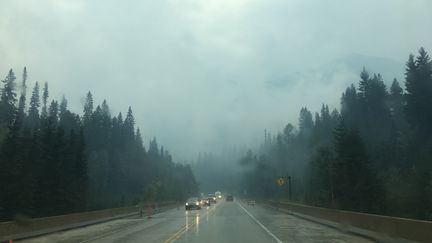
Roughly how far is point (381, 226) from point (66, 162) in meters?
83.3

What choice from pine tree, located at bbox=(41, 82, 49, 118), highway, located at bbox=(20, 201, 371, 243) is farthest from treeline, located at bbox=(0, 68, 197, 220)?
highway, located at bbox=(20, 201, 371, 243)

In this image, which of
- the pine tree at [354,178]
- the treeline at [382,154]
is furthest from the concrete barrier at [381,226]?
the pine tree at [354,178]

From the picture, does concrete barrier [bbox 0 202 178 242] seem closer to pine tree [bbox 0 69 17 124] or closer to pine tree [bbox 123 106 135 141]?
pine tree [bbox 0 69 17 124]

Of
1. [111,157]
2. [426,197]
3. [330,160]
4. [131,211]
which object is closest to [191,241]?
[131,211]

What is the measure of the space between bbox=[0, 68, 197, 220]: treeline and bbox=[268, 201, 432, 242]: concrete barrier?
50.6 m

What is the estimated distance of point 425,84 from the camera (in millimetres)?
94000

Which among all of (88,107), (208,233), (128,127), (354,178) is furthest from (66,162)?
(128,127)

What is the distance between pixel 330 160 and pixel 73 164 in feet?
155

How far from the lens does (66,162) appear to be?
99.6 meters

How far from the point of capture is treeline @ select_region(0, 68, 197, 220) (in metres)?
80.8

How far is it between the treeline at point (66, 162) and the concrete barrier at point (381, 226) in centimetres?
5055

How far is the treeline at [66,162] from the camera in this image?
80812 millimetres

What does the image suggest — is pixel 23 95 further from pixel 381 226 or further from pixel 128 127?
pixel 381 226

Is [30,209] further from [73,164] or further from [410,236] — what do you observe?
[410,236]
